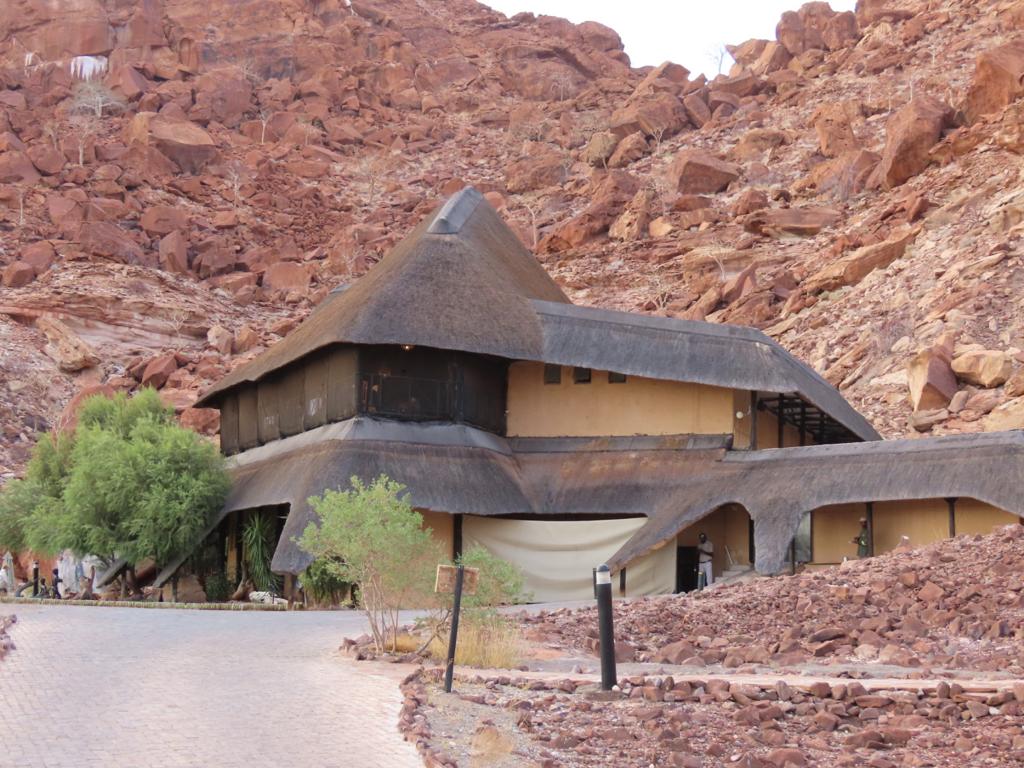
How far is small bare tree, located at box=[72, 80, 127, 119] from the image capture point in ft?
269

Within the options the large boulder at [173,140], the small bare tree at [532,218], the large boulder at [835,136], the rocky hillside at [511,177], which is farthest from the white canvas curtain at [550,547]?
the large boulder at [173,140]

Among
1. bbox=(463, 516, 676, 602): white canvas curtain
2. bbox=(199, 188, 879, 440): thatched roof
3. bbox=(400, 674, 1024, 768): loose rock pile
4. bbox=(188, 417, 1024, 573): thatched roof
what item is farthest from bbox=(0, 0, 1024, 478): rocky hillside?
bbox=(400, 674, 1024, 768): loose rock pile

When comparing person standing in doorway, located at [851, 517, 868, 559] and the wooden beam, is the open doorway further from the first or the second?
person standing in doorway, located at [851, 517, 868, 559]

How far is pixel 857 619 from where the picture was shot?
16.9m

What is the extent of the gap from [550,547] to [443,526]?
239cm

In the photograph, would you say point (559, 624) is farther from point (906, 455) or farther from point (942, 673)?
point (906, 455)

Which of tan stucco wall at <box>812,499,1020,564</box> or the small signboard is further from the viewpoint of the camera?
tan stucco wall at <box>812,499,1020,564</box>

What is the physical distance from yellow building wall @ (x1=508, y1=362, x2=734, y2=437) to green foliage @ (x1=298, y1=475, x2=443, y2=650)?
544 inches

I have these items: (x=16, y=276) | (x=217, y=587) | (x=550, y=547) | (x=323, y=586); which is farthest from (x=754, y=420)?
(x=16, y=276)

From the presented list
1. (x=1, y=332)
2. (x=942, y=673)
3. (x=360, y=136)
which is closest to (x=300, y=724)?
(x=942, y=673)

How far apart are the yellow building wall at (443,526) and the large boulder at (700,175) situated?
3903cm

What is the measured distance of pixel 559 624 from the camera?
18.7 meters

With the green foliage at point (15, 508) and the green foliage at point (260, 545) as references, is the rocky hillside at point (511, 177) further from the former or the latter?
the green foliage at point (260, 545)

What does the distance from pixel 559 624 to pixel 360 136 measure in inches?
2846
